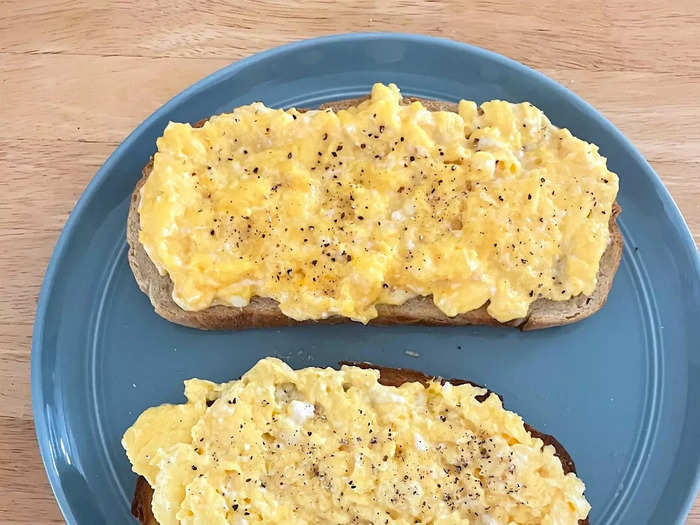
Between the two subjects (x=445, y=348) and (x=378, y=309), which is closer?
(x=378, y=309)

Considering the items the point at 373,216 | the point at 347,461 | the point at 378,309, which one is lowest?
the point at 347,461

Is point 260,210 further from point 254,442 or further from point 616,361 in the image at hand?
point 616,361

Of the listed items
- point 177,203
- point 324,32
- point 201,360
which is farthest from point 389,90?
point 201,360

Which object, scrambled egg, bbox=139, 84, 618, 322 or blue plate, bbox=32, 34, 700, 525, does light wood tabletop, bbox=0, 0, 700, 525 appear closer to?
blue plate, bbox=32, 34, 700, 525

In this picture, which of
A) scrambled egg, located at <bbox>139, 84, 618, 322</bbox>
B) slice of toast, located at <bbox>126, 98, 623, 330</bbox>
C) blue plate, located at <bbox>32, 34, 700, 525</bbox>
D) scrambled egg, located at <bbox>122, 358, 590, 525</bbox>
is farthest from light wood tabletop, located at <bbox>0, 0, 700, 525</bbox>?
scrambled egg, located at <bbox>122, 358, 590, 525</bbox>

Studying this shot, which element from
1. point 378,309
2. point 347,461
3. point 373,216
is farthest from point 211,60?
point 347,461

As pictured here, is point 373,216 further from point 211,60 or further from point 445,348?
point 211,60

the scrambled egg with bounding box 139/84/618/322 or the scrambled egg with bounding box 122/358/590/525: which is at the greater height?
the scrambled egg with bounding box 139/84/618/322

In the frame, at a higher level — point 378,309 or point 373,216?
point 373,216
